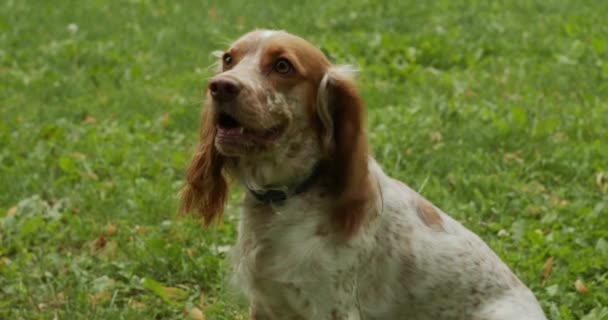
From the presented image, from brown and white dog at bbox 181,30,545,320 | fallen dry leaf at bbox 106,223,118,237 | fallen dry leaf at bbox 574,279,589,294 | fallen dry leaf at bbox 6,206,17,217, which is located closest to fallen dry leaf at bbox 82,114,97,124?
fallen dry leaf at bbox 6,206,17,217

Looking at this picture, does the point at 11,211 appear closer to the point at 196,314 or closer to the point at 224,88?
the point at 196,314

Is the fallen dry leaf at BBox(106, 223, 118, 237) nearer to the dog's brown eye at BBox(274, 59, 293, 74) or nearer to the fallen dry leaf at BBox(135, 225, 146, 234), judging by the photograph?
the fallen dry leaf at BBox(135, 225, 146, 234)

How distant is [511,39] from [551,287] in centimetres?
471

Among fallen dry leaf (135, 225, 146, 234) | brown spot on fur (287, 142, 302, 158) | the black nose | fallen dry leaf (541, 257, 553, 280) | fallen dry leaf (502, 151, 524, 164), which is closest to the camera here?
the black nose

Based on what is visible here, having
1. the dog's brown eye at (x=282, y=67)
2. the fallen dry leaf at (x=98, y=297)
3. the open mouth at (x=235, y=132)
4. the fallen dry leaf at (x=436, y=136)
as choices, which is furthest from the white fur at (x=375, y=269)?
the fallen dry leaf at (x=436, y=136)

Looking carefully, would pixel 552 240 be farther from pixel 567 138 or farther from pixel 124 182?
pixel 124 182

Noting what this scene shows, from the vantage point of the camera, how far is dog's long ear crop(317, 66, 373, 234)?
340cm

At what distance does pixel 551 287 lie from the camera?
4609 millimetres

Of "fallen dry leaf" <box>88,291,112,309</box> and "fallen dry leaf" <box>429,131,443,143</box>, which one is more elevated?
"fallen dry leaf" <box>88,291,112,309</box>

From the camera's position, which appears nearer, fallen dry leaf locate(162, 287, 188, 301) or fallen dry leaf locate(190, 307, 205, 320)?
fallen dry leaf locate(190, 307, 205, 320)

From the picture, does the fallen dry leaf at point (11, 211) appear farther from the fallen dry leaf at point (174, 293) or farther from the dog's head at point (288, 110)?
the dog's head at point (288, 110)

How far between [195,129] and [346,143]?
12.3 ft

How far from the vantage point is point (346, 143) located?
3.42m

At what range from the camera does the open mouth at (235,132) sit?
3305mm
